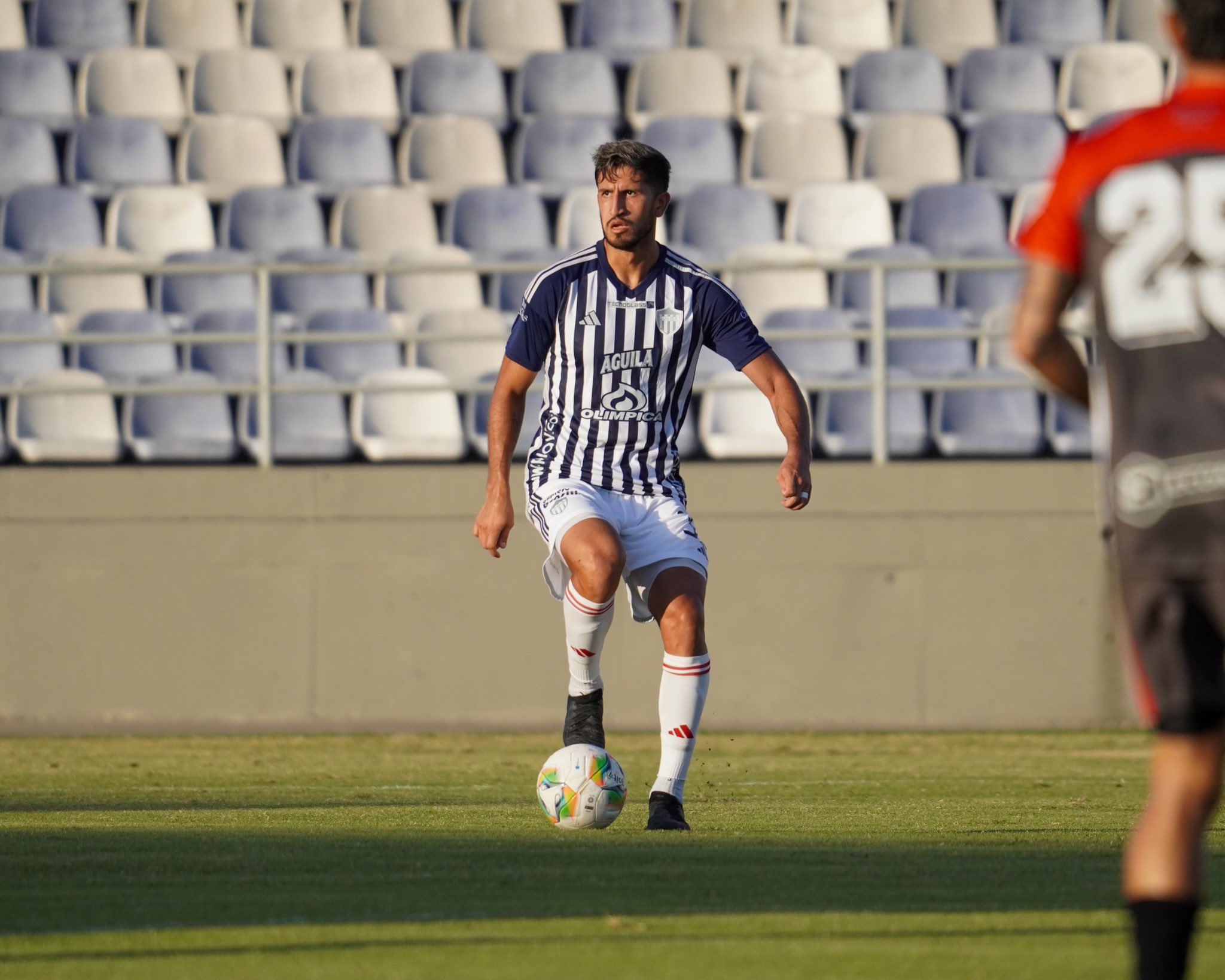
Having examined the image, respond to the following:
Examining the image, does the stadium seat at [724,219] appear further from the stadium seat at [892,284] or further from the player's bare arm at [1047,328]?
the player's bare arm at [1047,328]

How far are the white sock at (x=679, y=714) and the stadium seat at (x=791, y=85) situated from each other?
9.01 meters

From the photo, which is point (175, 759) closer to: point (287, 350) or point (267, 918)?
point (287, 350)

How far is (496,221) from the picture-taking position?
13.8 metres

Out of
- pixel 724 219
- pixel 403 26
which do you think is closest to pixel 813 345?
pixel 724 219

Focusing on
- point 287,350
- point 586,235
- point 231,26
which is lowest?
point 287,350

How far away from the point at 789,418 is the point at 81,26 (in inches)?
420

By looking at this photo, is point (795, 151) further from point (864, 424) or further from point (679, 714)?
point (679, 714)

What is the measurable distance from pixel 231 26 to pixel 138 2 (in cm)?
87

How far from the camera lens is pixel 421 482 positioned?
11.3 metres

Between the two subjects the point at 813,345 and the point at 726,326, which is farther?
the point at 813,345

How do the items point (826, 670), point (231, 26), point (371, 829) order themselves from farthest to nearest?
point (231, 26), point (826, 670), point (371, 829)

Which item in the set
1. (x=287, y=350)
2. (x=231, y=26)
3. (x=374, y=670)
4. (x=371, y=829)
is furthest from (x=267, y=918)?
(x=231, y=26)

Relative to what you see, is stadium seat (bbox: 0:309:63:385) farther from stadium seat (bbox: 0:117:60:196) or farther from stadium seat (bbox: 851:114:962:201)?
stadium seat (bbox: 851:114:962:201)

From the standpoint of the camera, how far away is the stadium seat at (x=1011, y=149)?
47.2ft
